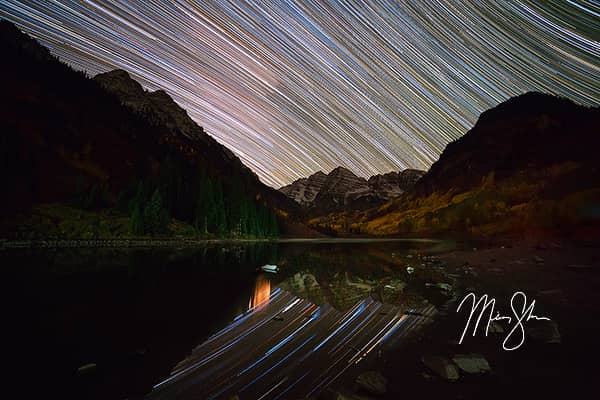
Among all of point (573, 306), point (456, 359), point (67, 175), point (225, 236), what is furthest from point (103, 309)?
point (67, 175)

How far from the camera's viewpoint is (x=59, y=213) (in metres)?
51.5

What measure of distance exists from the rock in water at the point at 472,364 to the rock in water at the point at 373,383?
1839 mm

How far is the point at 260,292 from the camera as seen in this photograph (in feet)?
49.3

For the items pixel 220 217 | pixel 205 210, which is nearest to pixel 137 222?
pixel 205 210

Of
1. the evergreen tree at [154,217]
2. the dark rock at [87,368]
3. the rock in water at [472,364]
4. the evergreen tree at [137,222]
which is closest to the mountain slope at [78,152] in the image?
the evergreen tree at [154,217]

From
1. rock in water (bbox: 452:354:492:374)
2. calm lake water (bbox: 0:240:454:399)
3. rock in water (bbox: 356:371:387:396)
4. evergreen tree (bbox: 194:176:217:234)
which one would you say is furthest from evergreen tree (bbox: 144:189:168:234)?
rock in water (bbox: 452:354:492:374)

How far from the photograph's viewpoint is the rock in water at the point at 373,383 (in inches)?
199

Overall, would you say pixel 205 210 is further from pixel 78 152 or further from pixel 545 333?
pixel 545 333

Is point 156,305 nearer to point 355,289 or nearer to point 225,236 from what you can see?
point 355,289

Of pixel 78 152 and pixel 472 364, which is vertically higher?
pixel 78 152

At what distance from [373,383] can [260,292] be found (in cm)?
1058

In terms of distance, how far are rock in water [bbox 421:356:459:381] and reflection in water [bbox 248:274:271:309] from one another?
7687 millimetres

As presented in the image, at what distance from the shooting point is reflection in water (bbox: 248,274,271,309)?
12.9 meters

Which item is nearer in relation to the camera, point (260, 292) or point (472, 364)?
point (472, 364)
